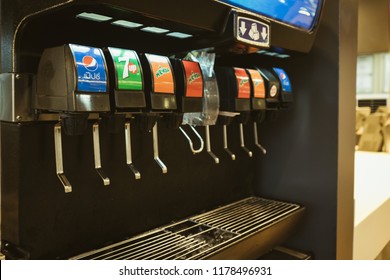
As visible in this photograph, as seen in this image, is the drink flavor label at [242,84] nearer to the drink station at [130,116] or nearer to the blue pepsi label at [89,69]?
the drink station at [130,116]

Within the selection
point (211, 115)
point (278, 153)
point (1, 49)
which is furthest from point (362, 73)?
point (1, 49)

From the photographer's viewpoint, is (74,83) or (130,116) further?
(130,116)

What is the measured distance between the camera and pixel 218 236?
1.03 meters

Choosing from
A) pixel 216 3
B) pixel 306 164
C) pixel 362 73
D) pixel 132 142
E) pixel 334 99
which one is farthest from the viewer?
pixel 362 73

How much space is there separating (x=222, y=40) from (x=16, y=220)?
0.62 m

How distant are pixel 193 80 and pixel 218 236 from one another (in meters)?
0.44

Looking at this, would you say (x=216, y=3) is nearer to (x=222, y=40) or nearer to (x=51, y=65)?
(x=222, y=40)

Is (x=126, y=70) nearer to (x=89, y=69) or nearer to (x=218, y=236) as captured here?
(x=89, y=69)

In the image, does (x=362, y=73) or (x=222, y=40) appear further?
(x=362, y=73)

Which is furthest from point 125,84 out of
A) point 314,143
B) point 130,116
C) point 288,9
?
point 314,143

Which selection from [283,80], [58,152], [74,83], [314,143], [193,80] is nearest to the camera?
[74,83]

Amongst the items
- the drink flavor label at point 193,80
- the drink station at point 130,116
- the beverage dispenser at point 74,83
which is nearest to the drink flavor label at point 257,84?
the drink station at point 130,116

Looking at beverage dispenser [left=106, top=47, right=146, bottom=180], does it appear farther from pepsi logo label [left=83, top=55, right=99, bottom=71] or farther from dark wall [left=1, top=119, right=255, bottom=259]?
dark wall [left=1, top=119, right=255, bottom=259]

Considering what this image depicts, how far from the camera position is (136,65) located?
78cm
